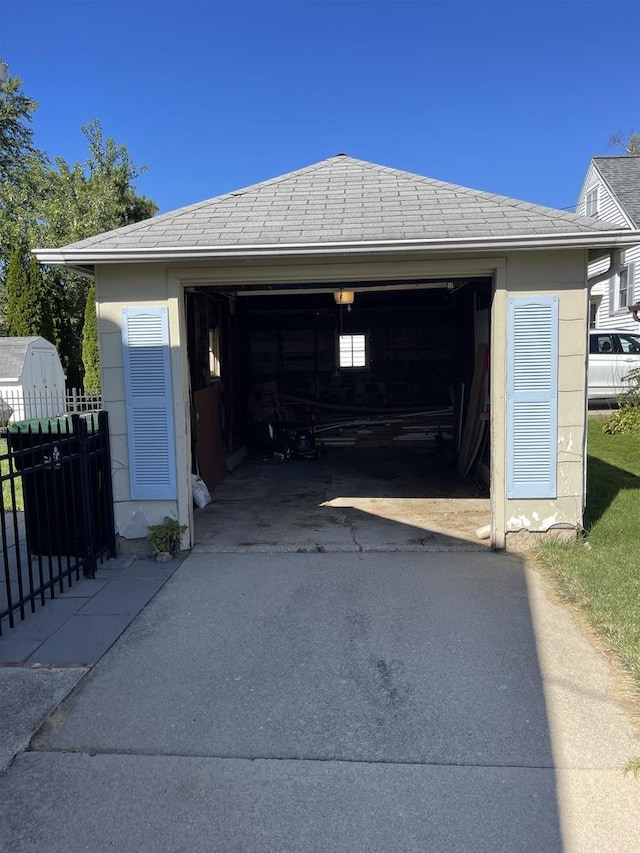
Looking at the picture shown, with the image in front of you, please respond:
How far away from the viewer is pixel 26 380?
50.4 feet

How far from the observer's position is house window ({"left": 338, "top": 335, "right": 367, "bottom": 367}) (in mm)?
12922

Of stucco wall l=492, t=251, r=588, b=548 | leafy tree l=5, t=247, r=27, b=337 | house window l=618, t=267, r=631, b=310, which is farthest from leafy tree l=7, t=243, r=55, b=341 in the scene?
house window l=618, t=267, r=631, b=310

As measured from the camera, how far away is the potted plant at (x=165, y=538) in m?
5.66

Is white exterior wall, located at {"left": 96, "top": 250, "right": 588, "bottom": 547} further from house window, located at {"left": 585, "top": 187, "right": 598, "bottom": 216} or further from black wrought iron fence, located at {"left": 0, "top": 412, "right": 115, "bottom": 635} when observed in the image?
house window, located at {"left": 585, "top": 187, "right": 598, "bottom": 216}

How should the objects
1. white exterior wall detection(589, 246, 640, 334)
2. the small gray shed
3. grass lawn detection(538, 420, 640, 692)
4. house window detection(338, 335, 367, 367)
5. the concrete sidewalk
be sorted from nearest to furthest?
1. the concrete sidewalk
2. grass lawn detection(538, 420, 640, 692)
3. house window detection(338, 335, 367, 367)
4. the small gray shed
5. white exterior wall detection(589, 246, 640, 334)

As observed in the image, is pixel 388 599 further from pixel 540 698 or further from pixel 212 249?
pixel 212 249

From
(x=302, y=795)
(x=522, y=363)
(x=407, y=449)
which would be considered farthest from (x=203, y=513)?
(x=407, y=449)

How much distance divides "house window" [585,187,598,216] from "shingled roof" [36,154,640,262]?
17031 mm

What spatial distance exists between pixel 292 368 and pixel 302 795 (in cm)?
1069

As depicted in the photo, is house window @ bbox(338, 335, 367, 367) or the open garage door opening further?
house window @ bbox(338, 335, 367, 367)

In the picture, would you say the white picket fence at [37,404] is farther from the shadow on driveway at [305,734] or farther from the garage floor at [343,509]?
the shadow on driveway at [305,734]

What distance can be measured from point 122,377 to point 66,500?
125 centimetres

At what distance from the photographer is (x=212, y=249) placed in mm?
5305

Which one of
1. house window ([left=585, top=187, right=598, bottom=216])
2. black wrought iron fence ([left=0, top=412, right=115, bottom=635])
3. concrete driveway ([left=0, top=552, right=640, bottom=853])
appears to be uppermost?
house window ([left=585, top=187, right=598, bottom=216])
